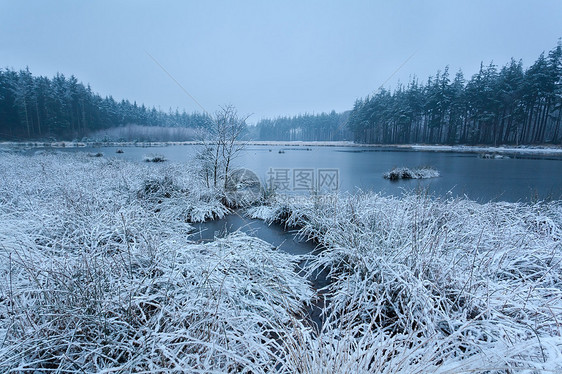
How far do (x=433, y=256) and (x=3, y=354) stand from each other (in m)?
3.80

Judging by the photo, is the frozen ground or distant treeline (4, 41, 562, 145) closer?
the frozen ground

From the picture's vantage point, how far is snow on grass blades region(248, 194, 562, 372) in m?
1.45

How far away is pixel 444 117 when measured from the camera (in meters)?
41.0

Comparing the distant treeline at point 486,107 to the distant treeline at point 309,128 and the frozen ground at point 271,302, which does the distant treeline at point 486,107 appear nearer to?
the distant treeline at point 309,128

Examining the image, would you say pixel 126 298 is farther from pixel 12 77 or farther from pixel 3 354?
pixel 12 77

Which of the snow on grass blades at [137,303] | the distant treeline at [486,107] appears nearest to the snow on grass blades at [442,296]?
the snow on grass blades at [137,303]

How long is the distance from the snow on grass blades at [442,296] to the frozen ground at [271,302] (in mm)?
20

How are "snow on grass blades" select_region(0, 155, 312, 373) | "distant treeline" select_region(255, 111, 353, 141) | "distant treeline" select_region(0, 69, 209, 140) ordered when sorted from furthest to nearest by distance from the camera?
"distant treeline" select_region(255, 111, 353, 141) < "distant treeline" select_region(0, 69, 209, 140) < "snow on grass blades" select_region(0, 155, 312, 373)

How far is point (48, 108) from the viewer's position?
4269 centimetres

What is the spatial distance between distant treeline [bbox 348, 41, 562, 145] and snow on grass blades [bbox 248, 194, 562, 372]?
41.9m

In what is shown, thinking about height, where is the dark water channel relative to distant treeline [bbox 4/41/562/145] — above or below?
below

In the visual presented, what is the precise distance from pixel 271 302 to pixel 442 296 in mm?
1767

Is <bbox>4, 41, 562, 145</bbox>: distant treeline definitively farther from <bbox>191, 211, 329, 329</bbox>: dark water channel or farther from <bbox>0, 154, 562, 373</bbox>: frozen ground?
<bbox>0, 154, 562, 373</bbox>: frozen ground

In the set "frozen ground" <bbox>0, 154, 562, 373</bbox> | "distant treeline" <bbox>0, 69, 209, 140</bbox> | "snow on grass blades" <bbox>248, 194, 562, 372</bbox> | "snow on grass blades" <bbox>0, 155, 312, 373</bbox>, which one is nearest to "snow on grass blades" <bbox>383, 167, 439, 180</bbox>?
"snow on grass blades" <bbox>248, 194, 562, 372</bbox>
